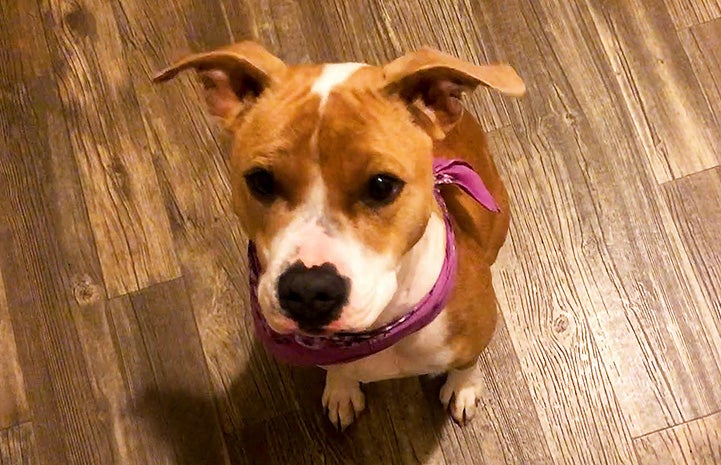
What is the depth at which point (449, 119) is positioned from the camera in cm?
152

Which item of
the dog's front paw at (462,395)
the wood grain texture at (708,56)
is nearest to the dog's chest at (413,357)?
the dog's front paw at (462,395)

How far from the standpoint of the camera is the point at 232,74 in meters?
1.52

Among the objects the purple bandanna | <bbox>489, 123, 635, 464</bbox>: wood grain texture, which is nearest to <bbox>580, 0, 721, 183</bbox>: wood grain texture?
A: <bbox>489, 123, 635, 464</bbox>: wood grain texture

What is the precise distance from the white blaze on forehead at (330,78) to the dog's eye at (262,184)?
14 cm

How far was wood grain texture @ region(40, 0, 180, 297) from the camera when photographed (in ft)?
7.82

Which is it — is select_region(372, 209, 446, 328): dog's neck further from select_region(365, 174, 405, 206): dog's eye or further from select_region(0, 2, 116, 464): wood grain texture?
select_region(0, 2, 116, 464): wood grain texture

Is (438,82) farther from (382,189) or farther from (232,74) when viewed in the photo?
(232,74)

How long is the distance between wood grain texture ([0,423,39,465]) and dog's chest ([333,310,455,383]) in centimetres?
93

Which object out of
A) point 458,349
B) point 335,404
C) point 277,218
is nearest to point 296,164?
point 277,218

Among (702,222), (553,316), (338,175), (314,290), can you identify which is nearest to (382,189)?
(338,175)

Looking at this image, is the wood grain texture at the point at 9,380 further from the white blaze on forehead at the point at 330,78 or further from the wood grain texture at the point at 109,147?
the white blaze on forehead at the point at 330,78

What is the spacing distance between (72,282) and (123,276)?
14 cm

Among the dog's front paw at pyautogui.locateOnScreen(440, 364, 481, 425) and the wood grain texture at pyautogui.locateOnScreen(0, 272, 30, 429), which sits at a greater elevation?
the dog's front paw at pyautogui.locateOnScreen(440, 364, 481, 425)

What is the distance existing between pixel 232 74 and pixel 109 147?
1.09 meters
